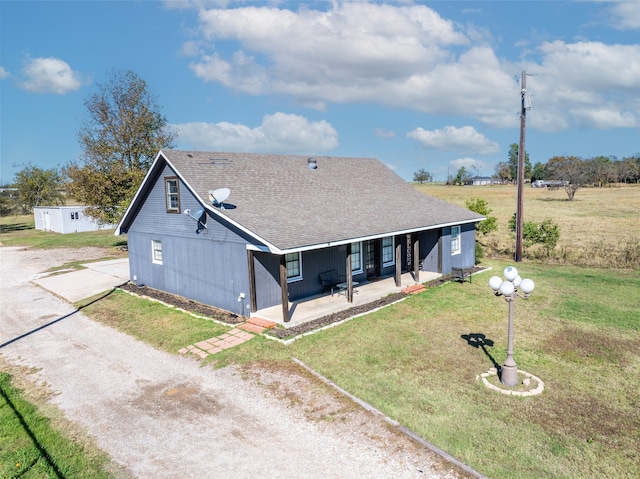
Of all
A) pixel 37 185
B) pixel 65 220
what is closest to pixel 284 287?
pixel 65 220

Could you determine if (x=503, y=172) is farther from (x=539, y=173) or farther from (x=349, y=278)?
(x=349, y=278)

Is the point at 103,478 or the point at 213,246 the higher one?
the point at 213,246

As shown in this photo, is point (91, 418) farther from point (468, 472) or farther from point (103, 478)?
point (468, 472)

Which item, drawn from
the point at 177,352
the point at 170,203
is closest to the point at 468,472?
the point at 177,352

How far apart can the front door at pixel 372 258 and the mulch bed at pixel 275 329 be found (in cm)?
228

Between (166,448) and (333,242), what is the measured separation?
7595mm

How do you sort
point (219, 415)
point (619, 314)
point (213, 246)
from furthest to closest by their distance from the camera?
point (213, 246), point (619, 314), point (219, 415)

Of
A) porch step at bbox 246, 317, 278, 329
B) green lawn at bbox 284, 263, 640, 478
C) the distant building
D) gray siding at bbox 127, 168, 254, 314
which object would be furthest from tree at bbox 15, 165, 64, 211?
the distant building

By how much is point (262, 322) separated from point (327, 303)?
270 centimetres

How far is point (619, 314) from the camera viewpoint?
13031 mm

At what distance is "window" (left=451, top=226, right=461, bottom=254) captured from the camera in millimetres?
19625

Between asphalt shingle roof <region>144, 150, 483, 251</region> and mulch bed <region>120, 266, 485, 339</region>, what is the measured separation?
92.2 inches

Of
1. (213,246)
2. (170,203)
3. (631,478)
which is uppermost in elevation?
(170,203)

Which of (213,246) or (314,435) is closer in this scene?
(314,435)
